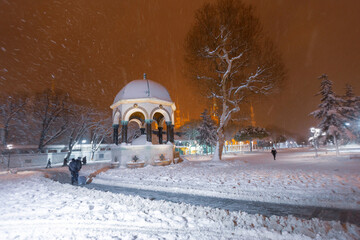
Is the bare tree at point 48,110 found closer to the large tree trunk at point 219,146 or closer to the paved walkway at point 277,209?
the large tree trunk at point 219,146

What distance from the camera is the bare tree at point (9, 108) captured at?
1085 inches

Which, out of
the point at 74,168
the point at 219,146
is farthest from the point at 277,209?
the point at 219,146

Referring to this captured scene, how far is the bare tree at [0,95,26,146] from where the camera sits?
90.4ft

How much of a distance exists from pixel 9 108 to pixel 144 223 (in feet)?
107

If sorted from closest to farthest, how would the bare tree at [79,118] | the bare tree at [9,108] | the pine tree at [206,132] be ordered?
the bare tree at [9,108] < the bare tree at [79,118] < the pine tree at [206,132]

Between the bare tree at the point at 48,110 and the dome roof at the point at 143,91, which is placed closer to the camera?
the dome roof at the point at 143,91

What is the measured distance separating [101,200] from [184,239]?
3.72 m

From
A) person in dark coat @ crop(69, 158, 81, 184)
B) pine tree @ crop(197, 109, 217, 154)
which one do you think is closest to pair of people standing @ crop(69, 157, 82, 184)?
person in dark coat @ crop(69, 158, 81, 184)

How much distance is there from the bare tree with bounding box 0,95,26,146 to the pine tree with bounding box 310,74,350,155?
3889 cm

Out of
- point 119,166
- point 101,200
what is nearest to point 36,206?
point 101,200

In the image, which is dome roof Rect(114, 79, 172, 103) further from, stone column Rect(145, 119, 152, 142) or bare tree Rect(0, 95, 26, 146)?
bare tree Rect(0, 95, 26, 146)

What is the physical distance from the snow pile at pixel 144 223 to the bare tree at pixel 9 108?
1103 inches

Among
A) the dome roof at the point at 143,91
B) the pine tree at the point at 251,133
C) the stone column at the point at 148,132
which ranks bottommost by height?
the stone column at the point at 148,132

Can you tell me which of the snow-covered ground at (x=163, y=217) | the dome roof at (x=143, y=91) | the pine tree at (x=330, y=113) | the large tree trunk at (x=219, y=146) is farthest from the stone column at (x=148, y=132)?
the pine tree at (x=330, y=113)
